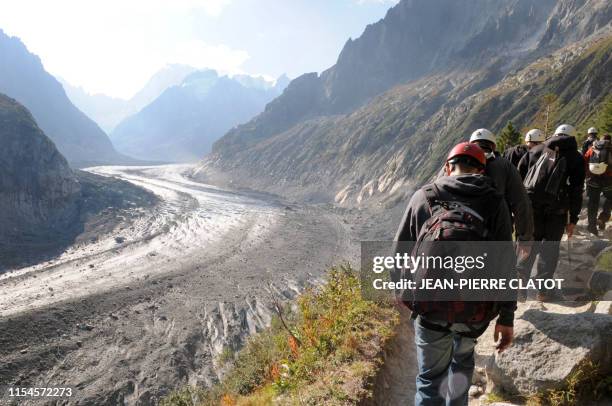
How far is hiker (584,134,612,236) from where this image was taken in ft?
30.6

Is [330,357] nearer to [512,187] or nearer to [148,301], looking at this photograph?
[512,187]

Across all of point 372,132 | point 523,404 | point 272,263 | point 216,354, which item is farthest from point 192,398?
point 372,132

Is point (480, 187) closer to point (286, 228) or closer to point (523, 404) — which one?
point (523, 404)

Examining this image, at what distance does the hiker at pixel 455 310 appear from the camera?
3.03m

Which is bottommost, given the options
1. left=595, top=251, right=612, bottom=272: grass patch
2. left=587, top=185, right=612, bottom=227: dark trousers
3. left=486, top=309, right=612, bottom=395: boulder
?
left=486, top=309, right=612, bottom=395: boulder

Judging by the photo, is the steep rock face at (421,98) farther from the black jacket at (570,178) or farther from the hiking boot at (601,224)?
the black jacket at (570,178)

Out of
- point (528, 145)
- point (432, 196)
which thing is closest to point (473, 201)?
point (432, 196)

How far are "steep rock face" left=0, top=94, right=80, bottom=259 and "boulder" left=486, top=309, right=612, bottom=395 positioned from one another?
44048mm

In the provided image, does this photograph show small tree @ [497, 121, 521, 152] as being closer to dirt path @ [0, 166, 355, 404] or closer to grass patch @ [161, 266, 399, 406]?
dirt path @ [0, 166, 355, 404]

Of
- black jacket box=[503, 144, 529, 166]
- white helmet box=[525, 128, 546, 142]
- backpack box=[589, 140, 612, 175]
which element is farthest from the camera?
backpack box=[589, 140, 612, 175]

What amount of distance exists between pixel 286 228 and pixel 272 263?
12499mm

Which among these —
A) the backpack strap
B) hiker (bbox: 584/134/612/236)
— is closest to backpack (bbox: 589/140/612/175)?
hiker (bbox: 584/134/612/236)

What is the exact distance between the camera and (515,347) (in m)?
4.95

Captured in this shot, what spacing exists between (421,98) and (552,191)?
313 ft
